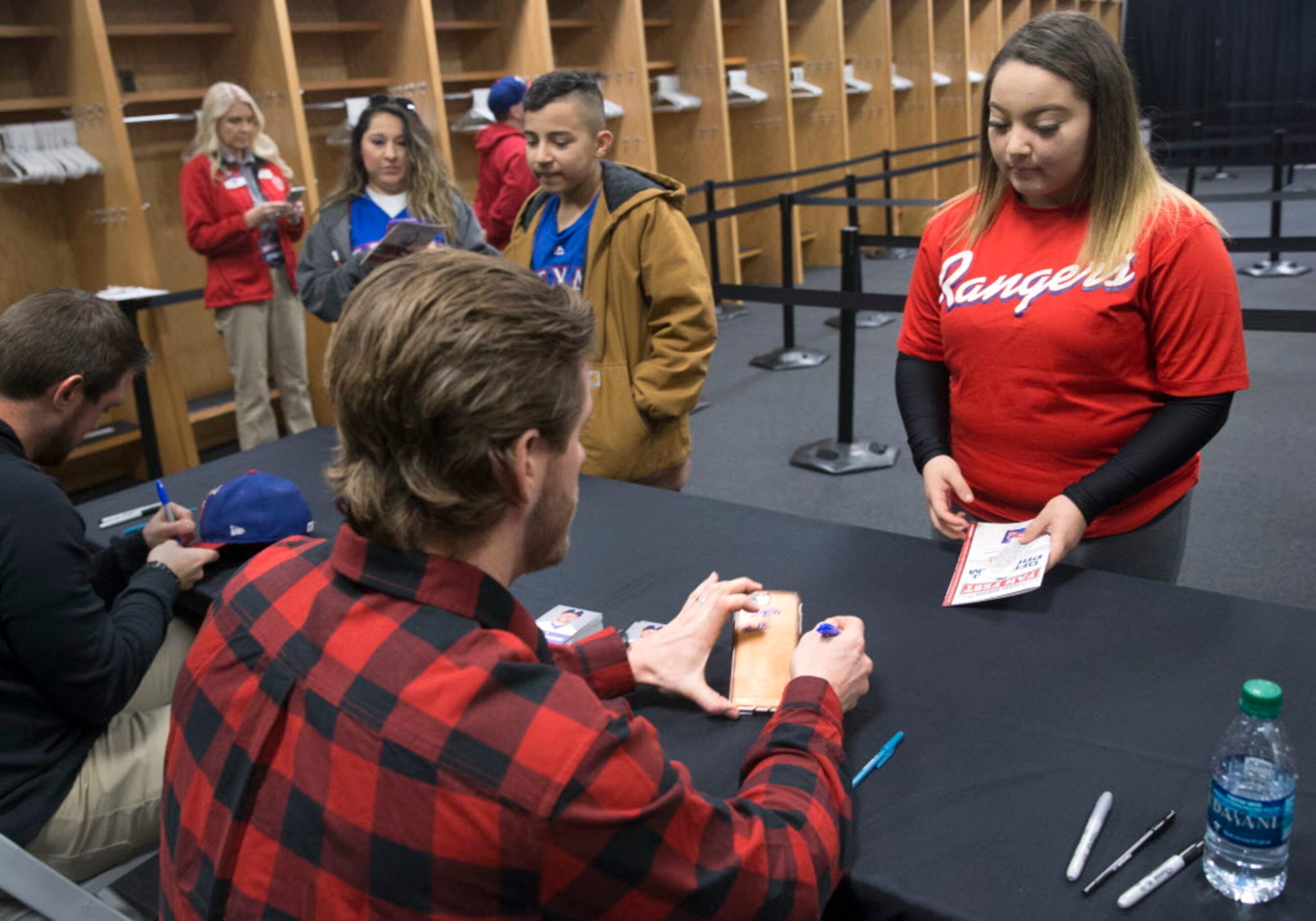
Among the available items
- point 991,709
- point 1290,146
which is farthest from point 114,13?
point 1290,146

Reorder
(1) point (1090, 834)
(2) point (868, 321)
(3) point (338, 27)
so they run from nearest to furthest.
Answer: (1) point (1090, 834)
(3) point (338, 27)
(2) point (868, 321)

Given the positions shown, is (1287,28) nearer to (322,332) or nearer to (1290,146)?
(1290,146)

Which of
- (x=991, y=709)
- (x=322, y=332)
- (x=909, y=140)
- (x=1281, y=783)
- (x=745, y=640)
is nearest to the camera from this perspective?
(x=1281, y=783)

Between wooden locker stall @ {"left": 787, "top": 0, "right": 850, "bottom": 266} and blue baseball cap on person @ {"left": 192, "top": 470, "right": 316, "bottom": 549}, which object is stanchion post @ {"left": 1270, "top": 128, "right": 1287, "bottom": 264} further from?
blue baseball cap on person @ {"left": 192, "top": 470, "right": 316, "bottom": 549}

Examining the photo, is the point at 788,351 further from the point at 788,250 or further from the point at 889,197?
the point at 889,197

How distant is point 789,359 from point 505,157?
189 centimetres

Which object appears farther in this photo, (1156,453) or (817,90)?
(817,90)

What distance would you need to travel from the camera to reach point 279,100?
4.57 metres

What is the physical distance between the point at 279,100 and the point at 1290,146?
11092 mm

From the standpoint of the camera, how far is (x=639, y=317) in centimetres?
228

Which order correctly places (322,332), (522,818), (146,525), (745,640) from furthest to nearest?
(322,332) → (146,525) → (745,640) → (522,818)

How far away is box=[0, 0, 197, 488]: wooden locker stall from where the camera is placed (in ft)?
13.3

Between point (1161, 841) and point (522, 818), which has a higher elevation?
point (522, 818)

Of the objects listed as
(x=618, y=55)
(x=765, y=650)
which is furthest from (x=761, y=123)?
(x=765, y=650)
